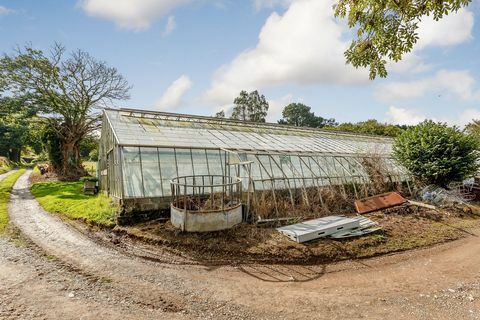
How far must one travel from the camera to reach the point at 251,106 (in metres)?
59.2

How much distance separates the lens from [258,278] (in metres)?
6.96

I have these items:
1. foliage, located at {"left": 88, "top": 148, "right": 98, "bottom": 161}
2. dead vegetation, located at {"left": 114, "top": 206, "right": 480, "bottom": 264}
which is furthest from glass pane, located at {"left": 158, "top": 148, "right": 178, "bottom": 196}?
foliage, located at {"left": 88, "top": 148, "right": 98, "bottom": 161}

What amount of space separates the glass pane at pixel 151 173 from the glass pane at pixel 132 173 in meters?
0.21

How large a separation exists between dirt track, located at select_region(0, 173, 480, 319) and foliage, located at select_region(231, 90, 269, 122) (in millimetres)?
51809

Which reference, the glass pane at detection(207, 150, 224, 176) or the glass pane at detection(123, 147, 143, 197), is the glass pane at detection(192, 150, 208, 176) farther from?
the glass pane at detection(123, 147, 143, 197)

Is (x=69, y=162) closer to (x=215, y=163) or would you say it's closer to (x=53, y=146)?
(x=53, y=146)

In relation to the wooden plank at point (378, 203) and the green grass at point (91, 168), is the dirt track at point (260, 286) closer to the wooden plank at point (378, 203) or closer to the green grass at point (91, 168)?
the wooden plank at point (378, 203)

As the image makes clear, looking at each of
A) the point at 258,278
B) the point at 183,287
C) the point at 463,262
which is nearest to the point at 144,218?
the point at 183,287

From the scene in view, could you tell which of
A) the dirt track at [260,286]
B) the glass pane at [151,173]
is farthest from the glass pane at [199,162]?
the dirt track at [260,286]

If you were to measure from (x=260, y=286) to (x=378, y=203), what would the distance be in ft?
29.2

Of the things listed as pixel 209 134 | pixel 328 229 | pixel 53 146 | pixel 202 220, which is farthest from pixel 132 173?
pixel 53 146

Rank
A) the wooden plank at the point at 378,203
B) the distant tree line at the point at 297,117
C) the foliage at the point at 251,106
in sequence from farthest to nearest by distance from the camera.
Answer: the foliage at the point at 251,106
the distant tree line at the point at 297,117
the wooden plank at the point at 378,203

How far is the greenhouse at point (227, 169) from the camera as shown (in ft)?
35.9

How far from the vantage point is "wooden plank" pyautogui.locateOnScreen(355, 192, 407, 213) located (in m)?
12.5
